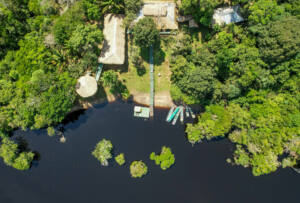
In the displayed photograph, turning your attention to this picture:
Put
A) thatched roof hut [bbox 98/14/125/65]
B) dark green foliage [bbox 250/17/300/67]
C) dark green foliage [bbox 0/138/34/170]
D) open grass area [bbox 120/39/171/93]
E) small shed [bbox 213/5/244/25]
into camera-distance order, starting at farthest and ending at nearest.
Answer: open grass area [bbox 120/39/171/93] → small shed [bbox 213/5/244/25] → thatched roof hut [bbox 98/14/125/65] → dark green foliage [bbox 0/138/34/170] → dark green foliage [bbox 250/17/300/67]

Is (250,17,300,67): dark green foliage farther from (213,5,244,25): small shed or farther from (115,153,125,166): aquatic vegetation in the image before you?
(115,153,125,166): aquatic vegetation

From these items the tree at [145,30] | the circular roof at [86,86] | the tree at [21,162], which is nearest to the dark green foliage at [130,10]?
the tree at [145,30]

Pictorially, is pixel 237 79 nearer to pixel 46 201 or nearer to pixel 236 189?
pixel 236 189

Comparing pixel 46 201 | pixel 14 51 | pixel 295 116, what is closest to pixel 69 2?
pixel 14 51

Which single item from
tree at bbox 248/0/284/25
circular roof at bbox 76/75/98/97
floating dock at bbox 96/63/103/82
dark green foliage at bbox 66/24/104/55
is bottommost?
circular roof at bbox 76/75/98/97

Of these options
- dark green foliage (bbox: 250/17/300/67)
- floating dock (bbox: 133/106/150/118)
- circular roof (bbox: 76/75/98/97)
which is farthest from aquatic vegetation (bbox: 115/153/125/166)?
dark green foliage (bbox: 250/17/300/67)

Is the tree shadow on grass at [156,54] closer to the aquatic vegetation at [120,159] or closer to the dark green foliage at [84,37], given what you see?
the dark green foliage at [84,37]
